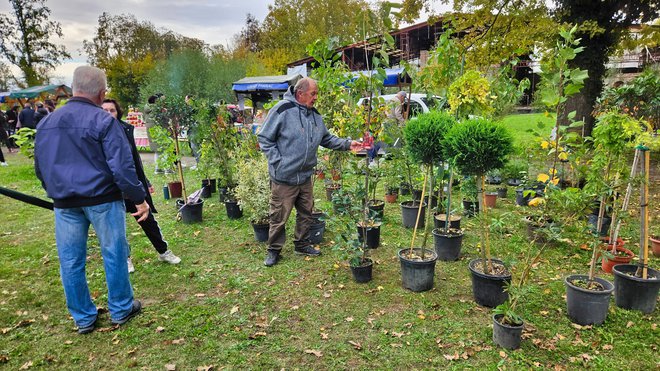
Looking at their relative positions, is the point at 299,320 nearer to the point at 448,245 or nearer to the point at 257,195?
the point at 448,245

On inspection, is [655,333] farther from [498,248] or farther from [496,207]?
[496,207]

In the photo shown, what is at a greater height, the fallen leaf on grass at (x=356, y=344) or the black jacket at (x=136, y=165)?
the black jacket at (x=136, y=165)

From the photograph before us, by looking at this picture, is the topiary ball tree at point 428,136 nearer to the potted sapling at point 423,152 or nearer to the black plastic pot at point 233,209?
the potted sapling at point 423,152

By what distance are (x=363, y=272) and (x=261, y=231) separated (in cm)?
170

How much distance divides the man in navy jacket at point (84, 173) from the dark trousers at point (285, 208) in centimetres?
147

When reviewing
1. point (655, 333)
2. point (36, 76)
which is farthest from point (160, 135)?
point (36, 76)

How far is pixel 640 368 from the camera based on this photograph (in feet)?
8.48

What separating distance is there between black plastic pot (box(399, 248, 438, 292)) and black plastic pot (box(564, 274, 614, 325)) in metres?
1.10

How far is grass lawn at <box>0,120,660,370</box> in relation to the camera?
276cm

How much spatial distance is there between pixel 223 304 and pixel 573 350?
281 cm

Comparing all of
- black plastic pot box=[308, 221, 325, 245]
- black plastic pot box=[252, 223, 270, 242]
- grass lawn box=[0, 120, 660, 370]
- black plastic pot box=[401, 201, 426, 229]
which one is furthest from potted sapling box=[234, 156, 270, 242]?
black plastic pot box=[401, 201, 426, 229]

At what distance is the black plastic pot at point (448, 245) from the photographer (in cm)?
429

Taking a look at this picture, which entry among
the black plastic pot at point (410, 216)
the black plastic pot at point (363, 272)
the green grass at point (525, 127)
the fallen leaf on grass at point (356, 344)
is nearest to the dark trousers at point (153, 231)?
the black plastic pot at point (363, 272)

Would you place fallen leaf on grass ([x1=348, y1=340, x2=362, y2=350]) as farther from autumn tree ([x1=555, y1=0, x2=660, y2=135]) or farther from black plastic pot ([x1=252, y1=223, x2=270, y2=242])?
autumn tree ([x1=555, y1=0, x2=660, y2=135])
